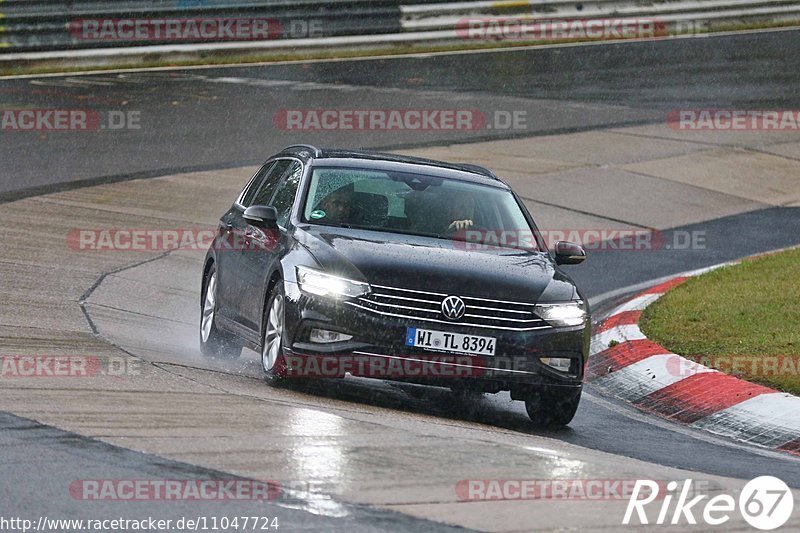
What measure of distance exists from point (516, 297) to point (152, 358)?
2.47 meters

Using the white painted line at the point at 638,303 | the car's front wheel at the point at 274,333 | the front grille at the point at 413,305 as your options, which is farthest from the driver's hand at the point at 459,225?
the white painted line at the point at 638,303

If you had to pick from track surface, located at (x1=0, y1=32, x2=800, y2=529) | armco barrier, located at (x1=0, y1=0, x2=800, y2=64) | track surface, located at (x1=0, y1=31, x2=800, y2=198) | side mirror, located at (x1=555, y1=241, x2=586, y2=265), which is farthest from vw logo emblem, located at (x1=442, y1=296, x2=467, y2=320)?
armco barrier, located at (x1=0, y1=0, x2=800, y2=64)

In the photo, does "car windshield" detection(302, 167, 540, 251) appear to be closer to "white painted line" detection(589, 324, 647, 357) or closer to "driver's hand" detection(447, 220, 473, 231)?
"driver's hand" detection(447, 220, 473, 231)

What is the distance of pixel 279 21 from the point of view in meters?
26.9

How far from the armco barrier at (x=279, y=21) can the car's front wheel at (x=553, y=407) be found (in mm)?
17084

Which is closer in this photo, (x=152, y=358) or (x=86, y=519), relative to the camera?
(x=86, y=519)

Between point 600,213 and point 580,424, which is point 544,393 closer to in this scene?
point 580,424

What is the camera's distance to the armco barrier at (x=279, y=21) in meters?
24.8

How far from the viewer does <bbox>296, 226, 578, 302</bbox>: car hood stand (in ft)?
29.1

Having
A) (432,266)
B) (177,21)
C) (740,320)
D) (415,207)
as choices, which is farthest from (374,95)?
(432,266)

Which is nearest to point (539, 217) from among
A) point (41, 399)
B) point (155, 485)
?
point (41, 399)

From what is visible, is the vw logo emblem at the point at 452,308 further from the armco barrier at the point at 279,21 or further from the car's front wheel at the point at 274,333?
the armco barrier at the point at 279,21

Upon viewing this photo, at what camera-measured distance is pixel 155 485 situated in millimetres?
6395

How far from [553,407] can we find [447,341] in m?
0.96
